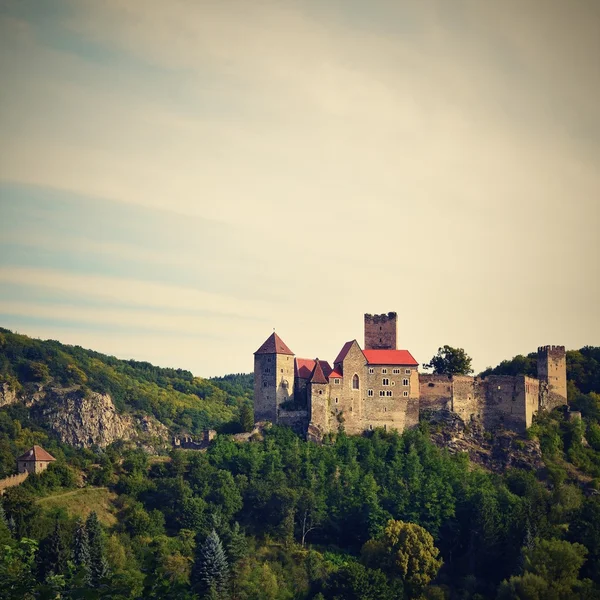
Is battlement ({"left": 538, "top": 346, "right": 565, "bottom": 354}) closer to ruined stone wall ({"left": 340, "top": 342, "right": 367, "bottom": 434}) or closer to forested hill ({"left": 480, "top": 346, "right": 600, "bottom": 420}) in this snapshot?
forested hill ({"left": 480, "top": 346, "right": 600, "bottom": 420})

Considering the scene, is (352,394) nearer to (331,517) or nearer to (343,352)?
(343,352)

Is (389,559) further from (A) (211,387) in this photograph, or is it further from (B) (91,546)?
(A) (211,387)

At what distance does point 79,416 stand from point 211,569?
7340 cm

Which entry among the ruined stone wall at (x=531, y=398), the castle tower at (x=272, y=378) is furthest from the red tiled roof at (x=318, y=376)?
the ruined stone wall at (x=531, y=398)

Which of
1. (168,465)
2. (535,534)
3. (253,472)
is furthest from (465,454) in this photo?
(168,465)

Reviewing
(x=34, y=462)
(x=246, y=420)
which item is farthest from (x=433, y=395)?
(x=34, y=462)

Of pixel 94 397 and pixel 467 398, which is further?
pixel 94 397

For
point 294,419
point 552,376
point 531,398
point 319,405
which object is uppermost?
point 552,376

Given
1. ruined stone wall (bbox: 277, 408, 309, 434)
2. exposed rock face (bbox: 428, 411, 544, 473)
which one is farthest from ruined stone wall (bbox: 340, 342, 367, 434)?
exposed rock face (bbox: 428, 411, 544, 473)

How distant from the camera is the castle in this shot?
77.1 meters

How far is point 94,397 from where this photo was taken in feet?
443

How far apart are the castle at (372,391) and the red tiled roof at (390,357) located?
8 cm

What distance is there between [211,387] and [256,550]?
94.1 meters

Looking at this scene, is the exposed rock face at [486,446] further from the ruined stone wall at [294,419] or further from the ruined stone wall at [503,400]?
the ruined stone wall at [294,419]
